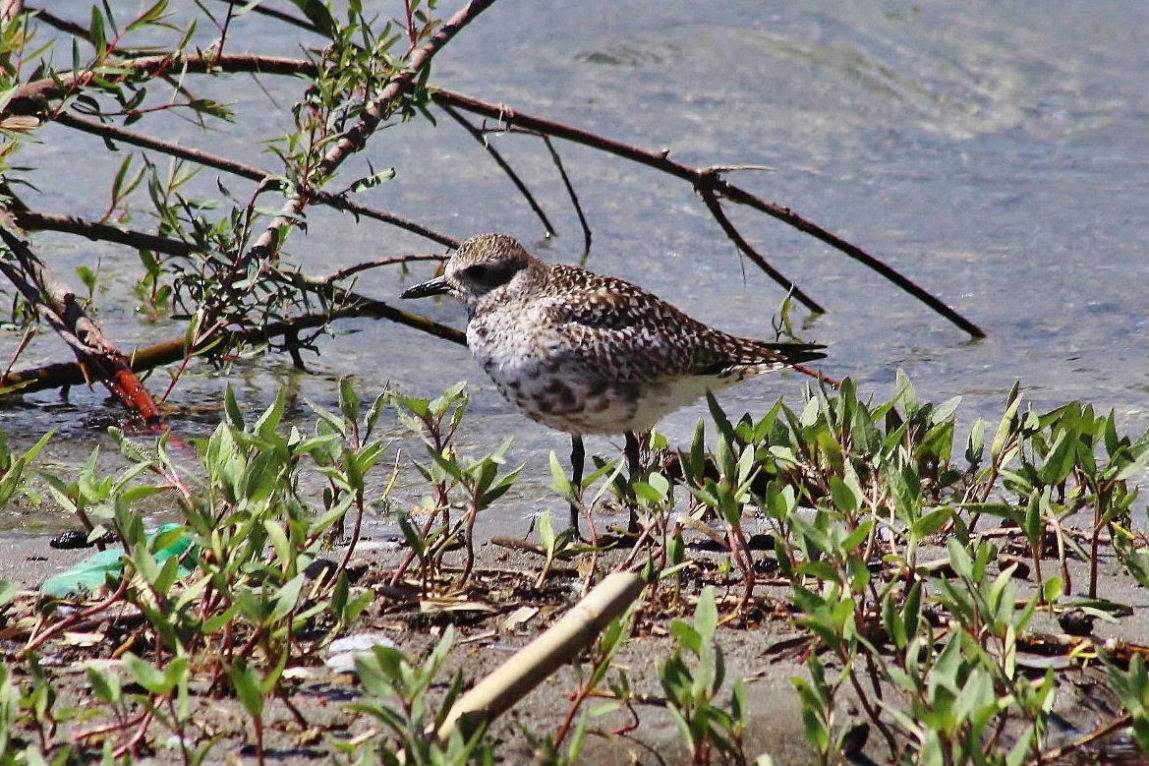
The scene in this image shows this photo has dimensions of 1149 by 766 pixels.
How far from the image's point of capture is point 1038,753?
290 cm

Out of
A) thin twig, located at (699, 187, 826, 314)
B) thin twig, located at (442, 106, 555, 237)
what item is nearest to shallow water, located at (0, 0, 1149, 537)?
thin twig, located at (699, 187, 826, 314)

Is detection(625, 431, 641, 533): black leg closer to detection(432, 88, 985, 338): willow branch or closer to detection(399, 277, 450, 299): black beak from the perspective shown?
detection(399, 277, 450, 299): black beak

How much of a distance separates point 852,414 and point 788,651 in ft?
3.11

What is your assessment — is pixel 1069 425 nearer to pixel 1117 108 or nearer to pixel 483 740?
pixel 483 740

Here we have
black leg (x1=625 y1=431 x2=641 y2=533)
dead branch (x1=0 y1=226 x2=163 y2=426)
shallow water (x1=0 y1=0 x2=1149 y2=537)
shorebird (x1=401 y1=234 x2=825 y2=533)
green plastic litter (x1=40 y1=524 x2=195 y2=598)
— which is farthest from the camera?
shallow water (x1=0 y1=0 x2=1149 y2=537)

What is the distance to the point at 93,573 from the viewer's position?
3924 mm

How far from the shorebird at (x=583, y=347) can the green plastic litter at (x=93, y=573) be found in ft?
4.74

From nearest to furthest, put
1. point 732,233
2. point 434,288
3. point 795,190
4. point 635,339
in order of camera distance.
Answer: point 635,339 → point 434,288 → point 732,233 → point 795,190

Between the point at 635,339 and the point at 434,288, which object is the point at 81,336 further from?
the point at 635,339

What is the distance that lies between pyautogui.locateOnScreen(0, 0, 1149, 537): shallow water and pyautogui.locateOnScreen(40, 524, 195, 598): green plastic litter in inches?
59.3

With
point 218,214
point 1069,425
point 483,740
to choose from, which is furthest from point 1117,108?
point 483,740

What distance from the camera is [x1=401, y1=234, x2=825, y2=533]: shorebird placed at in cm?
535

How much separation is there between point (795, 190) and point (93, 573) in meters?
7.01

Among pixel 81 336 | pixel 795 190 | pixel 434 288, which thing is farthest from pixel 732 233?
pixel 795 190
